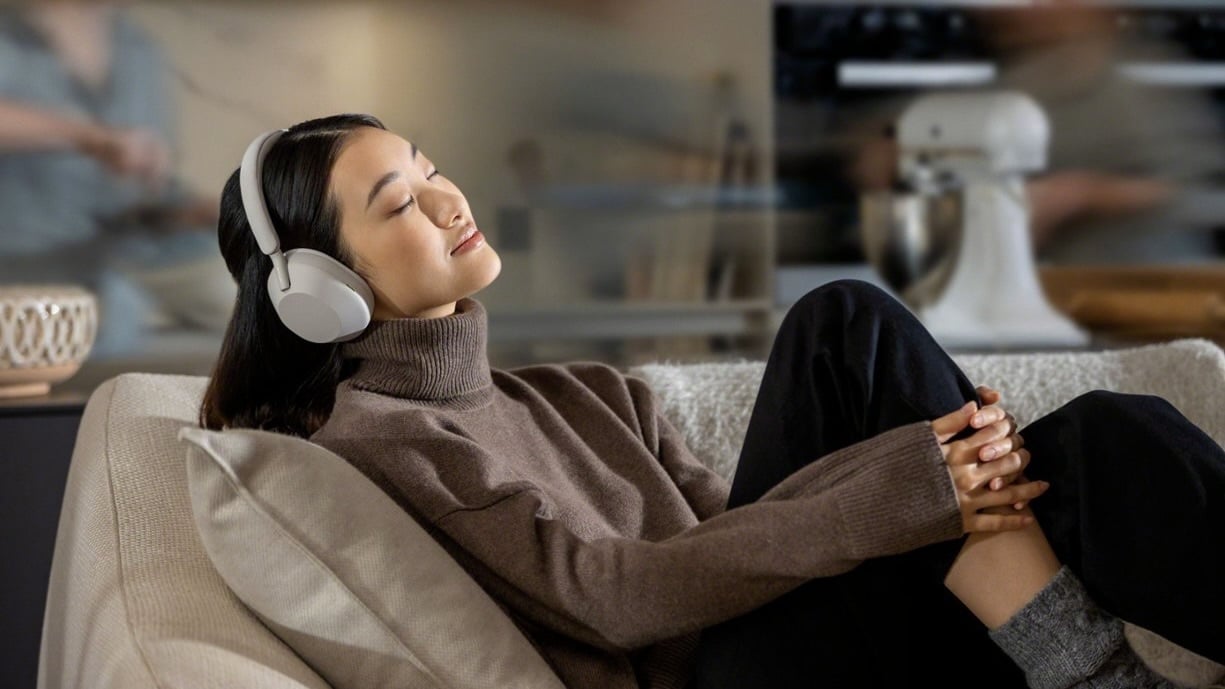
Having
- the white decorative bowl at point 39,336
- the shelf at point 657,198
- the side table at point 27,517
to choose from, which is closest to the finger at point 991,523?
the side table at point 27,517

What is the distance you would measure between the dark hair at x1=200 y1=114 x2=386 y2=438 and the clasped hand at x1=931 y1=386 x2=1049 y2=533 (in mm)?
568

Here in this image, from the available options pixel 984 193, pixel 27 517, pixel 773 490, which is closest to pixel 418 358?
pixel 773 490

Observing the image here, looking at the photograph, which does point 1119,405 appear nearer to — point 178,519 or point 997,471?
point 997,471

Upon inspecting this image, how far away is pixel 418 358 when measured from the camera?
1.33 meters

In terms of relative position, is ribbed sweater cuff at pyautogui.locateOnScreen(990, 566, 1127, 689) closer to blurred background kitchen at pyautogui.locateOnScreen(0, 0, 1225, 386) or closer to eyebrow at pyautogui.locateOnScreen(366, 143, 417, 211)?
eyebrow at pyautogui.locateOnScreen(366, 143, 417, 211)

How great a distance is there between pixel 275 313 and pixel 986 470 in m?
0.66

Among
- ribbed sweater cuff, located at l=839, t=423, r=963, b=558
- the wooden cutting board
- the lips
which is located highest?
the lips

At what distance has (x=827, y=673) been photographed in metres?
1.16

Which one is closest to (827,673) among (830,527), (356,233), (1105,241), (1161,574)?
(830,527)

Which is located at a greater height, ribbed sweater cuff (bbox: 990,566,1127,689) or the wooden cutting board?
ribbed sweater cuff (bbox: 990,566,1127,689)

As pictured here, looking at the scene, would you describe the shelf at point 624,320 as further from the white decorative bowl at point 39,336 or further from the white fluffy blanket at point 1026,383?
the white fluffy blanket at point 1026,383

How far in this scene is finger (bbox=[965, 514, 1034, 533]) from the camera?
3.75 feet

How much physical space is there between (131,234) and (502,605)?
2.00 meters

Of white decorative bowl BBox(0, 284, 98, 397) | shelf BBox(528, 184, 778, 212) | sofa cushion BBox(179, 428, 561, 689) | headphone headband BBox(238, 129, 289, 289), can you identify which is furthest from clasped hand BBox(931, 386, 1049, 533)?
shelf BBox(528, 184, 778, 212)
